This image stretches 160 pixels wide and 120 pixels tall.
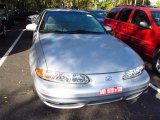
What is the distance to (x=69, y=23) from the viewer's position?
5.86m

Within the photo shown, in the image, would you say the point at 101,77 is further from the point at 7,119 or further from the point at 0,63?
the point at 0,63

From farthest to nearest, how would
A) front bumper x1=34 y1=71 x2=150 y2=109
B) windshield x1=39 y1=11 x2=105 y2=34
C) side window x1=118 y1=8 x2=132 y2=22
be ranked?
side window x1=118 y1=8 x2=132 y2=22, windshield x1=39 y1=11 x2=105 y2=34, front bumper x1=34 y1=71 x2=150 y2=109

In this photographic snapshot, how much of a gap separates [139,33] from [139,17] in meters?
0.66

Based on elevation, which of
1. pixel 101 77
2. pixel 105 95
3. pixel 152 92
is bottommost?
pixel 152 92

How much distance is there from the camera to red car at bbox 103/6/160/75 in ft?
22.9

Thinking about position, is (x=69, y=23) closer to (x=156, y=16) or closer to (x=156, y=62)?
(x=156, y=62)

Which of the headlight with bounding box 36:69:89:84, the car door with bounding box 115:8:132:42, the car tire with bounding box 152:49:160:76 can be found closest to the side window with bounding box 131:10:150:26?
the car door with bounding box 115:8:132:42

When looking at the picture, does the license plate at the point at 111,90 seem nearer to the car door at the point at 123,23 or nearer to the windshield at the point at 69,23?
the windshield at the point at 69,23

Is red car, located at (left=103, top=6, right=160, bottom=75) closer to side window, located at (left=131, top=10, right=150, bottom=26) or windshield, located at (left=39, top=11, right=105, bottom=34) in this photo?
side window, located at (left=131, top=10, right=150, bottom=26)

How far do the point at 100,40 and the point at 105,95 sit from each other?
5.14ft

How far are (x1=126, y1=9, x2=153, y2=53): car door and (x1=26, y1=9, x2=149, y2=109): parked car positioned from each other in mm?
2544

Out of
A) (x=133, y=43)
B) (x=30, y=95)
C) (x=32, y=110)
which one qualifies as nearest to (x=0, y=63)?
(x=30, y=95)

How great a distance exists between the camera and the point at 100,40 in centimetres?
518

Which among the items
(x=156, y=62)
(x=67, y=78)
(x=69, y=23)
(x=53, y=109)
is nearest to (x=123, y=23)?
(x=156, y=62)
